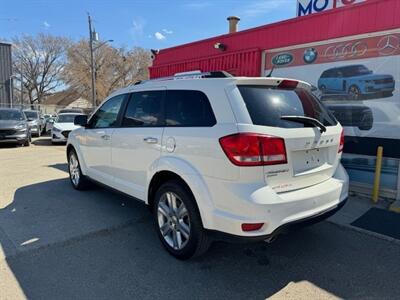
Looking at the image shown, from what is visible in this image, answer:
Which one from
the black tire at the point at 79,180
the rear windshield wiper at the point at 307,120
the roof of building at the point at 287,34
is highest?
the roof of building at the point at 287,34

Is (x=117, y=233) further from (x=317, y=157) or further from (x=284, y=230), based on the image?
(x=317, y=157)

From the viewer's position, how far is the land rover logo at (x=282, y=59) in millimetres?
6906

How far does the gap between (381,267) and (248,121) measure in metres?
2.11

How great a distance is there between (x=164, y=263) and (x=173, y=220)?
44cm

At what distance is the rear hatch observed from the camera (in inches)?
108

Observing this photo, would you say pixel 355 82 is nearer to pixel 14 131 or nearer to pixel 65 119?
pixel 14 131

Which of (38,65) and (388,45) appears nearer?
(388,45)

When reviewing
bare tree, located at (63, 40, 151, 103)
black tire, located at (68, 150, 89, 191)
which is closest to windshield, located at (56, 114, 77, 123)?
black tire, located at (68, 150, 89, 191)

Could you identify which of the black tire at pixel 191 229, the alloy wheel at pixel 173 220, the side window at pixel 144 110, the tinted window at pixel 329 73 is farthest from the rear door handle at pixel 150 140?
the tinted window at pixel 329 73

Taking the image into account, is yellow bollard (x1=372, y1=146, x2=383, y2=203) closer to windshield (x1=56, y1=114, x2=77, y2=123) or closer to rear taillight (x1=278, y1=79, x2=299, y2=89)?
rear taillight (x1=278, y1=79, x2=299, y2=89)

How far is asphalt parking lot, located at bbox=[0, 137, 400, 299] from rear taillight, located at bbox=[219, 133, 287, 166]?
1148 mm

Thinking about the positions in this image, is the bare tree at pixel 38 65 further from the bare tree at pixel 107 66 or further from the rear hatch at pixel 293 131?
the rear hatch at pixel 293 131

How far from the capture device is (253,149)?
2.64 meters

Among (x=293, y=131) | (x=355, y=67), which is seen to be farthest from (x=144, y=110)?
(x=355, y=67)
